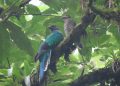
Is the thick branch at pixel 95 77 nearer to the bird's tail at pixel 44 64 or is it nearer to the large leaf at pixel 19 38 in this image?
the bird's tail at pixel 44 64

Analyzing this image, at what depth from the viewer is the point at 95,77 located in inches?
127

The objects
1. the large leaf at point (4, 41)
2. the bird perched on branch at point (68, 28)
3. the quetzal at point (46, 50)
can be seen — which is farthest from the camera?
the quetzal at point (46, 50)

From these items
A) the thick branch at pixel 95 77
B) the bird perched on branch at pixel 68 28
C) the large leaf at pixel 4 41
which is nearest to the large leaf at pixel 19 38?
the large leaf at pixel 4 41

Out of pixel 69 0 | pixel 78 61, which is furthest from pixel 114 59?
pixel 69 0

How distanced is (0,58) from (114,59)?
122 cm

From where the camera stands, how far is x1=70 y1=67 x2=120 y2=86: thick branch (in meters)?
3.20

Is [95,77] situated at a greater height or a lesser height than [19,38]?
lesser

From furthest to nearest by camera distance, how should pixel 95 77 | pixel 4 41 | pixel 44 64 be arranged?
pixel 95 77
pixel 44 64
pixel 4 41

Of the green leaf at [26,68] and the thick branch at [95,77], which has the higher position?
the green leaf at [26,68]

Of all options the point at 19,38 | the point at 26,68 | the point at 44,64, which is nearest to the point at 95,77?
the point at 44,64

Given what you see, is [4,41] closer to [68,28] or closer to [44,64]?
[44,64]

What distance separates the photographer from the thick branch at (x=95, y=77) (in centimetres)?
320

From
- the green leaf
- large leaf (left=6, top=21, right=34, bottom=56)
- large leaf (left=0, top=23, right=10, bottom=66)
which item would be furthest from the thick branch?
large leaf (left=0, top=23, right=10, bottom=66)

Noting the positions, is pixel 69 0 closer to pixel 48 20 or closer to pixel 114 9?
pixel 114 9
